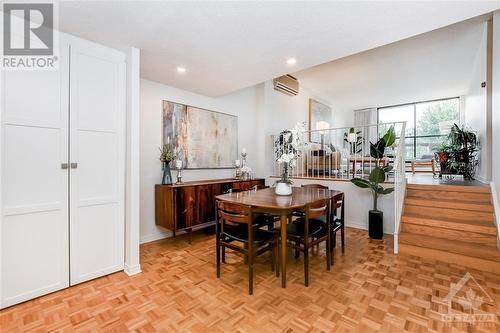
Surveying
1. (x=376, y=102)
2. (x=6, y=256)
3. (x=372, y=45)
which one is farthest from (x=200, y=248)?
(x=376, y=102)

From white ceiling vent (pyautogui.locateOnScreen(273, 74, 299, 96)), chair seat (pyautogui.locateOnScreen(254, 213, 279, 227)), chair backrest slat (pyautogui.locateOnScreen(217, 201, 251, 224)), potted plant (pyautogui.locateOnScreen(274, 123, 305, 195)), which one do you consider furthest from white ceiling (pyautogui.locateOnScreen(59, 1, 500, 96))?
white ceiling vent (pyautogui.locateOnScreen(273, 74, 299, 96))

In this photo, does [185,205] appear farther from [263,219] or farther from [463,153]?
[463,153]

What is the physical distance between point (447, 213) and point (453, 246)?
610 mm

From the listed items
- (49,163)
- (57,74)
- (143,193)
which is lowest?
(143,193)

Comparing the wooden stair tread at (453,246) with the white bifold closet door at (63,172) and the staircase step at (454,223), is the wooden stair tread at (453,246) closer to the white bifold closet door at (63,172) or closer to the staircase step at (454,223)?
the staircase step at (454,223)

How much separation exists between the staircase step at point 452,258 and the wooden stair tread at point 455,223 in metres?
0.43

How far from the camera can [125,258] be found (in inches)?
102

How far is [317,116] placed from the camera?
23.8ft

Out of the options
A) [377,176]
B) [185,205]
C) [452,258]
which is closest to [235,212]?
[185,205]

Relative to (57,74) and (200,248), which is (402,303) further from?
(57,74)

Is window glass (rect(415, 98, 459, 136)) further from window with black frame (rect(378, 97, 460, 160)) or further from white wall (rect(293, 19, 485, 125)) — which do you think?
white wall (rect(293, 19, 485, 125))

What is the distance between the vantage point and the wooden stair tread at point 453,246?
252 centimetres

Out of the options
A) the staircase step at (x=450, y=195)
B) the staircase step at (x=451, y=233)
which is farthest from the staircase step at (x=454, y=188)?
the staircase step at (x=451, y=233)

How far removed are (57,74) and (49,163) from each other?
856 millimetres
